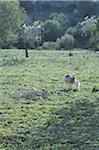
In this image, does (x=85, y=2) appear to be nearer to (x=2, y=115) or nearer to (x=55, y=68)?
(x=55, y=68)

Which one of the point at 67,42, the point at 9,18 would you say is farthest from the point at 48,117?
the point at 67,42

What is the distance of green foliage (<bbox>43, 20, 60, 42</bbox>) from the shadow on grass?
64.2m

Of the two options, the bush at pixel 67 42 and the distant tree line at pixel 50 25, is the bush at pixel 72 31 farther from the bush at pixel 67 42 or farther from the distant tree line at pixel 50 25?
the bush at pixel 67 42

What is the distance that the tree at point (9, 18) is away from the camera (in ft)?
144

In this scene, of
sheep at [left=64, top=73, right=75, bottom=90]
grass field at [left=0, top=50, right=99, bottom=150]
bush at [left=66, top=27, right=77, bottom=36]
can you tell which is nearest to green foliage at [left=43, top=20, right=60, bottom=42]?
bush at [left=66, top=27, right=77, bottom=36]

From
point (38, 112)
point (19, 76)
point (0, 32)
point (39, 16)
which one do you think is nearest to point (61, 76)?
point (19, 76)

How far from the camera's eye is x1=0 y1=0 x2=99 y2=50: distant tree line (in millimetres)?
45500

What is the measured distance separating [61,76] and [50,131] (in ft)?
45.9

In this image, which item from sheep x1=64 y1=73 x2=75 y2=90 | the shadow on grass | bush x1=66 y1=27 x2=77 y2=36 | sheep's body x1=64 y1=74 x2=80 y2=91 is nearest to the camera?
the shadow on grass

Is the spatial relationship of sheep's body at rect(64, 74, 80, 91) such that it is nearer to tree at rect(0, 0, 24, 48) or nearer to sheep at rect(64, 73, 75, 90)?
sheep at rect(64, 73, 75, 90)

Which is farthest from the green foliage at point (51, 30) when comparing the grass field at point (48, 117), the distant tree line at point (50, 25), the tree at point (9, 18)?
the grass field at point (48, 117)

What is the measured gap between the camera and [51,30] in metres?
80.4

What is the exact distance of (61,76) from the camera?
88.9 ft

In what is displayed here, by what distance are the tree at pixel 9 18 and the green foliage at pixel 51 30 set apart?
3288 cm
